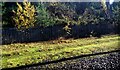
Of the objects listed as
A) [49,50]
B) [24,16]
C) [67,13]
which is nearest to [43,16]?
[24,16]

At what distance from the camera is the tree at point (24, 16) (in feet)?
24.9

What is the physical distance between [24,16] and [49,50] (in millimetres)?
1126

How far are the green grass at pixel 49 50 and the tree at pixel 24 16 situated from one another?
52 centimetres

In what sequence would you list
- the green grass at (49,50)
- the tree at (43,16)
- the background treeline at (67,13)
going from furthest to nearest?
the tree at (43,16) < the background treeline at (67,13) < the green grass at (49,50)

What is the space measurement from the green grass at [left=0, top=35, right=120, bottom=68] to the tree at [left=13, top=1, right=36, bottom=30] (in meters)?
0.52

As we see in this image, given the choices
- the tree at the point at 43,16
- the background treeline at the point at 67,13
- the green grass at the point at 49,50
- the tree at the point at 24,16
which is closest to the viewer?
the green grass at the point at 49,50

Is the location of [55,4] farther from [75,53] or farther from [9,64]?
[9,64]

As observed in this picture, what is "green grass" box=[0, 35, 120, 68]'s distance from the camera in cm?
720

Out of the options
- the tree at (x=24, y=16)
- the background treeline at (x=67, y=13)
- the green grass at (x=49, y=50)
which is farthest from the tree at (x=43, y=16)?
the green grass at (x=49, y=50)

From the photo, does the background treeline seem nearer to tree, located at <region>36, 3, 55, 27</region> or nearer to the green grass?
tree, located at <region>36, 3, 55, 27</region>

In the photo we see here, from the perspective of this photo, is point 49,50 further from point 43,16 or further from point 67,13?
point 67,13

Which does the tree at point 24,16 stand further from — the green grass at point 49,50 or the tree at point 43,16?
the green grass at point 49,50

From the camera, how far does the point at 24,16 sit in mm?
7785

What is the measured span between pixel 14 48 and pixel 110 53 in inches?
109
